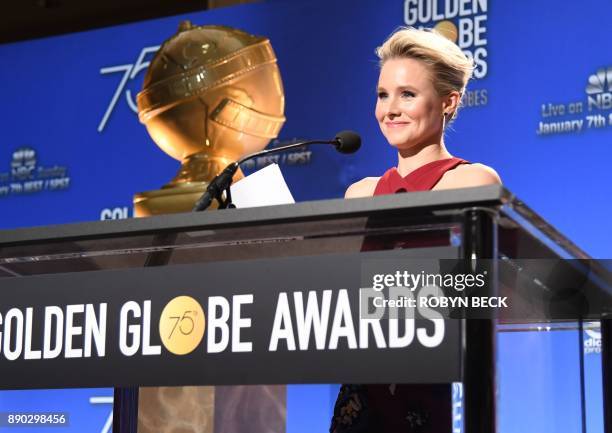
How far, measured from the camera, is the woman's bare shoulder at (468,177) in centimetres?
166

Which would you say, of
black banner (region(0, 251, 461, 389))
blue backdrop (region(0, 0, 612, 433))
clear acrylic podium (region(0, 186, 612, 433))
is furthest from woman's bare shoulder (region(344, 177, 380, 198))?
blue backdrop (region(0, 0, 612, 433))

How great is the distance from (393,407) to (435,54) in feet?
2.68

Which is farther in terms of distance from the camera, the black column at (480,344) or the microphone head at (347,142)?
the microphone head at (347,142)

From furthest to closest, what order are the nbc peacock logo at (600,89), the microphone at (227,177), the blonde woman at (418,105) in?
the nbc peacock logo at (600,89), the blonde woman at (418,105), the microphone at (227,177)

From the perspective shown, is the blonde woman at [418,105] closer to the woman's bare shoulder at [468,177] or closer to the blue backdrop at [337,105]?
the woman's bare shoulder at [468,177]

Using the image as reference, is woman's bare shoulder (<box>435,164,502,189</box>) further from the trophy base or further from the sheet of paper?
the trophy base

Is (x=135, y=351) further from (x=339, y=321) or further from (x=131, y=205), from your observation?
(x=131, y=205)

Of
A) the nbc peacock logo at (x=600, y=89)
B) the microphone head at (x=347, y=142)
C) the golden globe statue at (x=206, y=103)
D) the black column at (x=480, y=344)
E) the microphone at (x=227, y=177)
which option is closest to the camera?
the black column at (x=480, y=344)

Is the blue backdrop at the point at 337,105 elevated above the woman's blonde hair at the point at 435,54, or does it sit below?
above

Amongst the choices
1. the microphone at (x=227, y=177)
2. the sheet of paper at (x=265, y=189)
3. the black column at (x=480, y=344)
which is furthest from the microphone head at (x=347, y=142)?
the black column at (x=480, y=344)

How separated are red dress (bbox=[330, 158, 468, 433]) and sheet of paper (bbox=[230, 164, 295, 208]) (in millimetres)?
545

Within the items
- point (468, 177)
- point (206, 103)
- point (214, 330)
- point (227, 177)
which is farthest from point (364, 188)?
point (206, 103)

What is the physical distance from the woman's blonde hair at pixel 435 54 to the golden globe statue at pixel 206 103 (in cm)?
92

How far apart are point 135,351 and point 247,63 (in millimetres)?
1574
